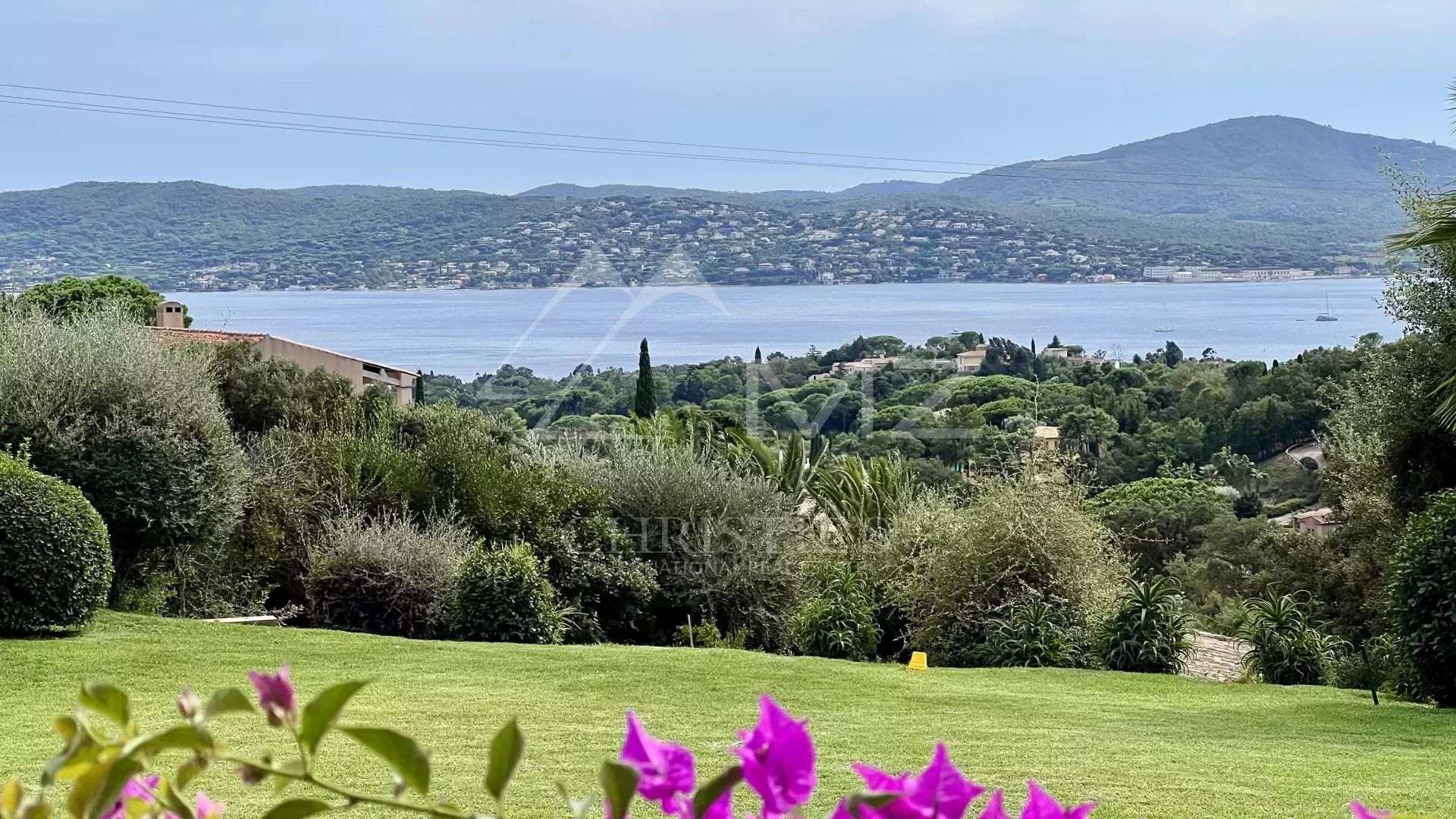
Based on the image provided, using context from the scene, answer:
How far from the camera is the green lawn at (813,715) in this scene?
6.04 m

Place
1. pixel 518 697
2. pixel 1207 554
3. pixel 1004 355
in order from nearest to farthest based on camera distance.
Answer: pixel 518 697, pixel 1207 554, pixel 1004 355

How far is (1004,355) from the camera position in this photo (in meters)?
37.1

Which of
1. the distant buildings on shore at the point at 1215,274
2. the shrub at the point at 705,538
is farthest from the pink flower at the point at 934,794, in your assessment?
the distant buildings on shore at the point at 1215,274

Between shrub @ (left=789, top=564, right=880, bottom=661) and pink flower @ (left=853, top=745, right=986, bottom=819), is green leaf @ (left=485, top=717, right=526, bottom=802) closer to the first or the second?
pink flower @ (left=853, top=745, right=986, bottom=819)

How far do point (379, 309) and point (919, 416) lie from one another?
62.4 feet

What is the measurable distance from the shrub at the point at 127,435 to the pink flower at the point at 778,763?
12724 millimetres

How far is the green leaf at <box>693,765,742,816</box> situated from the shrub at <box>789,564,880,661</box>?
1254cm

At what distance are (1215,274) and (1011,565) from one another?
39873mm

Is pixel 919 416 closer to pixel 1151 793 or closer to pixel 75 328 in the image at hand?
pixel 75 328

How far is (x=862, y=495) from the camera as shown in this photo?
18.4 metres

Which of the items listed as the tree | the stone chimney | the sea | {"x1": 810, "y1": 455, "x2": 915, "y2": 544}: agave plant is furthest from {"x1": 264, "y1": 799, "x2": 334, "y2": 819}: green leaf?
the sea

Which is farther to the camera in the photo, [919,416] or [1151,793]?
[919,416]

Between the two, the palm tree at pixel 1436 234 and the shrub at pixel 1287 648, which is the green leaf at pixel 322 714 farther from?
the shrub at pixel 1287 648

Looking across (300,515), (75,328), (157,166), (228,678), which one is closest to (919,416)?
(300,515)
